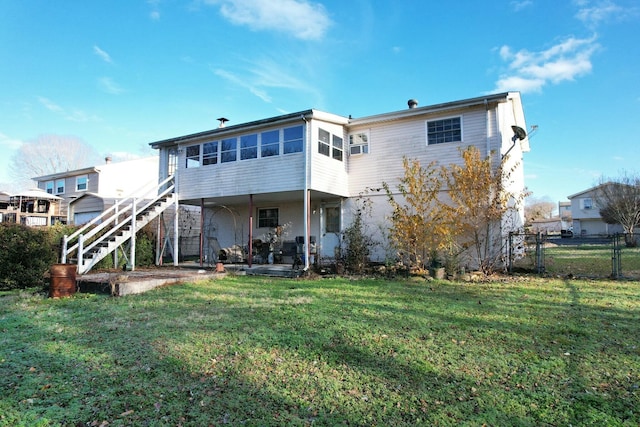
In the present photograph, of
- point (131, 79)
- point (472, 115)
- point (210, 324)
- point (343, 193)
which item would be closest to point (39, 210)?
point (131, 79)

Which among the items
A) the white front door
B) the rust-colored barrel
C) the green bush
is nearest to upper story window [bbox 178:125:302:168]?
the white front door

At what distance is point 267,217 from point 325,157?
5106 millimetres

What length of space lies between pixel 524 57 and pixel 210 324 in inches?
595

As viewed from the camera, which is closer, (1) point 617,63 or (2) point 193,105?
(1) point 617,63

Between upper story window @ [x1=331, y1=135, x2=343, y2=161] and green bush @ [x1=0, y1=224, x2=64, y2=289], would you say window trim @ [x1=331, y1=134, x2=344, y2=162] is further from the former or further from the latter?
green bush @ [x1=0, y1=224, x2=64, y2=289]

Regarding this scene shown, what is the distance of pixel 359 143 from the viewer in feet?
45.2

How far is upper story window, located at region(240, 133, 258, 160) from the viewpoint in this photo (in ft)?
43.0

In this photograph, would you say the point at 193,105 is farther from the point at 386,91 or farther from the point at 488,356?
the point at 488,356

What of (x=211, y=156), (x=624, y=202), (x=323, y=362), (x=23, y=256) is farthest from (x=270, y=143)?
(x=624, y=202)

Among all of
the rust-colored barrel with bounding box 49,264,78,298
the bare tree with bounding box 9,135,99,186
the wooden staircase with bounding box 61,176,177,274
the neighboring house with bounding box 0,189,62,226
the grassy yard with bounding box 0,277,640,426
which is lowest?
the grassy yard with bounding box 0,277,640,426

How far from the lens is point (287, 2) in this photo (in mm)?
11391

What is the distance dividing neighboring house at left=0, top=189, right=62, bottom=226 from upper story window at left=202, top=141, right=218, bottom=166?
1451 cm

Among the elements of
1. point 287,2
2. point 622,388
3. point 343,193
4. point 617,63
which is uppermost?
point 287,2

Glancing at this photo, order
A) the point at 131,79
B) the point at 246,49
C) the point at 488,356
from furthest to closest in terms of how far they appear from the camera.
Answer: the point at 131,79 → the point at 246,49 → the point at 488,356
